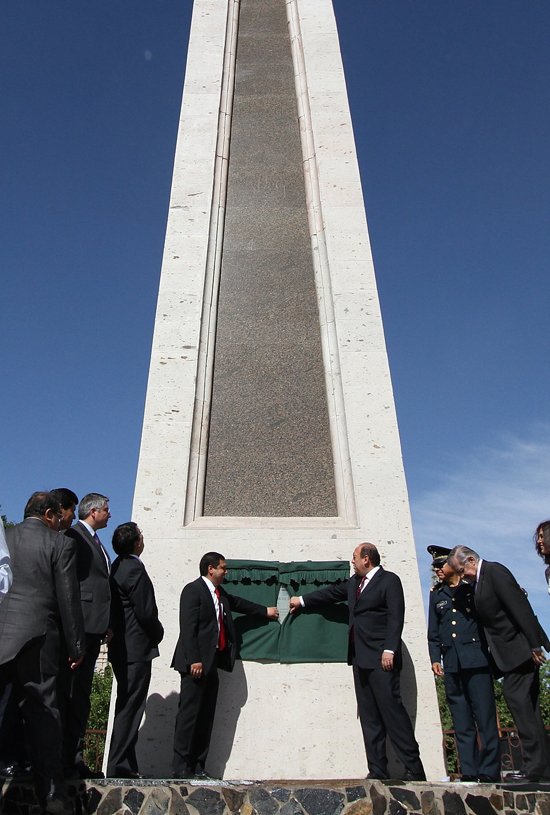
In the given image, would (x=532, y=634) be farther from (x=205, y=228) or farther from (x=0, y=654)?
(x=205, y=228)

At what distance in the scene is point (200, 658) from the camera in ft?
15.8

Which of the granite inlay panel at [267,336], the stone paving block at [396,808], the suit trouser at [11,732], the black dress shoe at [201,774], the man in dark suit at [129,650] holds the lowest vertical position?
the stone paving block at [396,808]

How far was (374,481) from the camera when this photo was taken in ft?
20.6

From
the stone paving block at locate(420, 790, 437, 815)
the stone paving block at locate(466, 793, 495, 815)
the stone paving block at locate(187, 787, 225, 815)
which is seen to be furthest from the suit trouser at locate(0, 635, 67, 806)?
the stone paving block at locate(466, 793, 495, 815)

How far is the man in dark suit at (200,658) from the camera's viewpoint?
471 cm

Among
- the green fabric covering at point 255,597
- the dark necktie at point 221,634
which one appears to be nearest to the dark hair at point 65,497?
the dark necktie at point 221,634

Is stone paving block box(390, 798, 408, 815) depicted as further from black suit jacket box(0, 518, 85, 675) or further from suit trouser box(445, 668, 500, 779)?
black suit jacket box(0, 518, 85, 675)

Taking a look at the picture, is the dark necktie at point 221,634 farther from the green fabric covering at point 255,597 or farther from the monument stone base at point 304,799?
the monument stone base at point 304,799

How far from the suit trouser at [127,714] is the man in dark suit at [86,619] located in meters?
0.16

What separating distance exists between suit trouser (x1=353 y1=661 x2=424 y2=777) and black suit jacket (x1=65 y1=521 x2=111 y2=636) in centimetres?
186

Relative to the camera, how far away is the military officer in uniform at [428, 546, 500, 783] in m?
4.60

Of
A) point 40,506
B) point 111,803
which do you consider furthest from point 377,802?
point 40,506

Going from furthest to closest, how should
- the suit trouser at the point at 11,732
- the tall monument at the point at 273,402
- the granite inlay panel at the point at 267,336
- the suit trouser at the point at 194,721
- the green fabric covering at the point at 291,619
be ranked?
1. the granite inlay panel at the point at 267,336
2. the green fabric covering at the point at 291,619
3. the tall monument at the point at 273,402
4. the suit trouser at the point at 194,721
5. the suit trouser at the point at 11,732

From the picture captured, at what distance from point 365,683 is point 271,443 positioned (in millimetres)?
2538
